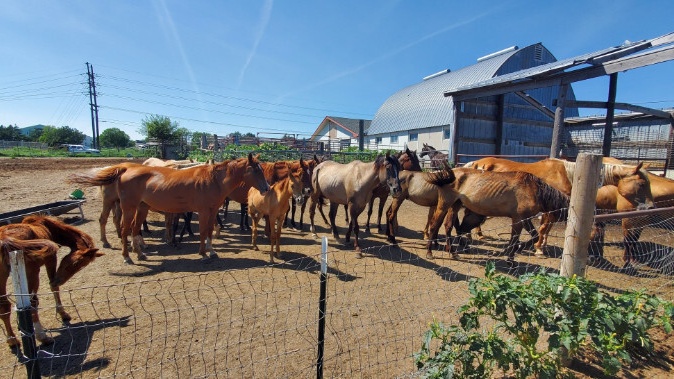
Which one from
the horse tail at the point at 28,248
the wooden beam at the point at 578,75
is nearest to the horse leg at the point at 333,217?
the horse tail at the point at 28,248

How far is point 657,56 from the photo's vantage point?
7.35 meters

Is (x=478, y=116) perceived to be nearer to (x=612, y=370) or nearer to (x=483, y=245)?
(x=483, y=245)

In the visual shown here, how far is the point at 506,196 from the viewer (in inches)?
231

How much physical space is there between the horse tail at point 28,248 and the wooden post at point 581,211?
4.97 metres

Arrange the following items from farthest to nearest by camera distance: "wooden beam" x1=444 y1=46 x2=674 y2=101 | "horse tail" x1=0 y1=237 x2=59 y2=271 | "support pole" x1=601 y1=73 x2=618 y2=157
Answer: "support pole" x1=601 y1=73 x2=618 y2=157 < "wooden beam" x1=444 y1=46 x2=674 y2=101 < "horse tail" x1=0 y1=237 x2=59 y2=271

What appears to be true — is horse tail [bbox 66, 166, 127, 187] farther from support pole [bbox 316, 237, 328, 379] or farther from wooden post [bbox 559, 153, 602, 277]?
wooden post [bbox 559, 153, 602, 277]

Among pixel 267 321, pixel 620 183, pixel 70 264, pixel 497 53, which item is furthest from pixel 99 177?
pixel 497 53

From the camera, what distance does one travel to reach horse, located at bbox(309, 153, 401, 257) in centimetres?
666

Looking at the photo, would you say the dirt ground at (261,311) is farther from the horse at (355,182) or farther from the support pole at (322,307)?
the horse at (355,182)

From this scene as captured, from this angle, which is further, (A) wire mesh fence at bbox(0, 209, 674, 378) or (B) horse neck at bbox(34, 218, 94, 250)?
(B) horse neck at bbox(34, 218, 94, 250)

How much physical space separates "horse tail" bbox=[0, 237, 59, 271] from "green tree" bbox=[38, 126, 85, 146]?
3265 inches

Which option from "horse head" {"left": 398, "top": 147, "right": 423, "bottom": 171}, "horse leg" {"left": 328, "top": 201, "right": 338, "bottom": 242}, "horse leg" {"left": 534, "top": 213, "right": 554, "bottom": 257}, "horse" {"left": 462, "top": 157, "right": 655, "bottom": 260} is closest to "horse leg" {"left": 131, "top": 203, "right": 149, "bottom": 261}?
"horse leg" {"left": 328, "top": 201, "right": 338, "bottom": 242}

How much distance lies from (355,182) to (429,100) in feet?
72.0

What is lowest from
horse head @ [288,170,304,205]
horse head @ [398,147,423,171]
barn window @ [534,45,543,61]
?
horse head @ [288,170,304,205]
